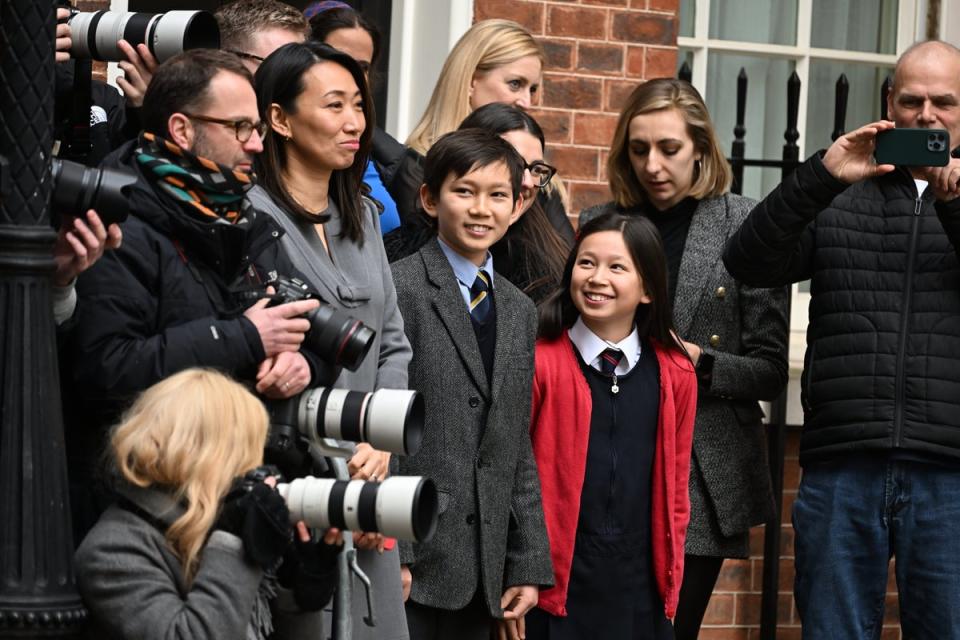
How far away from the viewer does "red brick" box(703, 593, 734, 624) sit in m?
6.37

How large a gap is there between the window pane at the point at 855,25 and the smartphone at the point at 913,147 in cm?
250

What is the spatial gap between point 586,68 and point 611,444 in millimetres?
2158

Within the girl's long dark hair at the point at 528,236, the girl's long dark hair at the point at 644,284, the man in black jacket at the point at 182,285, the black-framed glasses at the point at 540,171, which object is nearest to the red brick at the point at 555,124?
the girl's long dark hair at the point at 528,236

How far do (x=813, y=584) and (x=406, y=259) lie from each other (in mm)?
1438

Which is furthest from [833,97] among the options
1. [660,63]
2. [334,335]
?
[334,335]

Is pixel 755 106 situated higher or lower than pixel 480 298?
higher

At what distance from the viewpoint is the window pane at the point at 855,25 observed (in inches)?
272

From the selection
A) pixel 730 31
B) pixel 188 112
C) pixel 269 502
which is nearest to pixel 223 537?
pixel 269 502

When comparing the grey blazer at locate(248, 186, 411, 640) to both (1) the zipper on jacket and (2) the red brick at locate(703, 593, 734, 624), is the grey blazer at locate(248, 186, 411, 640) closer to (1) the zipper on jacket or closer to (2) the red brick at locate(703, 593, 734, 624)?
(1) the zipper on jacket

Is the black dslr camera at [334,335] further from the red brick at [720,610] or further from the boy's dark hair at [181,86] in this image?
the red brick at [720,610]

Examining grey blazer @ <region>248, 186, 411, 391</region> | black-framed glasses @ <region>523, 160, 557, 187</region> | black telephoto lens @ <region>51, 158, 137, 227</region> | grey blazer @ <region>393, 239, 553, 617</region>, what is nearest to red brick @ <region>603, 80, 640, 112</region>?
black-framed glasses @ <region>523, 160, 557, 187</region>

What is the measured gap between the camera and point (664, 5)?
636 centimetres

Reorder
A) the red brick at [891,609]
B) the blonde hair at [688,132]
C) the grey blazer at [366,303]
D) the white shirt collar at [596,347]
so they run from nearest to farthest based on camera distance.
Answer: the grey blazer at [366,303] → the white shirt collar at [596,347] → the blonde hair at [688,132] → the red brick at [891,609]

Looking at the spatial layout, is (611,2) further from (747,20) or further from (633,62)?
(747,20)
